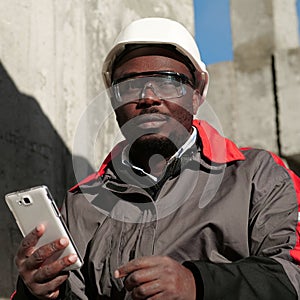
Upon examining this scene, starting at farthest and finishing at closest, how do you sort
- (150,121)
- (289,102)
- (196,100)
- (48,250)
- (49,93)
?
(289,102) → (49,93) → (196,100) → (150,121) → (48,250)

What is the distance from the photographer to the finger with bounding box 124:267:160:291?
117cm

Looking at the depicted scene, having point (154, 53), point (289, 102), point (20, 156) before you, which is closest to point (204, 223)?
point (154, 53)

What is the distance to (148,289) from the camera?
1168mm

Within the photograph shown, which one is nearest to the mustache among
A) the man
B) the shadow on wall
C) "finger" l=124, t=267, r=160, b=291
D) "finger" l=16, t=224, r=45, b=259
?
the man

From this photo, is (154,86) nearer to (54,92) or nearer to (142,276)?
(142,276)

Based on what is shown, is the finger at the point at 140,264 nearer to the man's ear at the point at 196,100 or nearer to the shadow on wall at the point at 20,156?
the man's ear at the point at 196,100

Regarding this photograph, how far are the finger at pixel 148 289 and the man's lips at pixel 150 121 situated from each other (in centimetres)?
51

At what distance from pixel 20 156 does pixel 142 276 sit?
1318 millimetres

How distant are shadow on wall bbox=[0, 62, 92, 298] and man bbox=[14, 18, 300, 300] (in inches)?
25.5

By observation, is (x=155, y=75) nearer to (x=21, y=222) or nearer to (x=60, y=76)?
(x=21, y=222)

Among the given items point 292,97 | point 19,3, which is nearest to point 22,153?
point 19,3

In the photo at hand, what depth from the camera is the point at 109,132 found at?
2.96 m

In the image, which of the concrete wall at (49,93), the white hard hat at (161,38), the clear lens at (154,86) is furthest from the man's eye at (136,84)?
the concrete wall at (49,93)

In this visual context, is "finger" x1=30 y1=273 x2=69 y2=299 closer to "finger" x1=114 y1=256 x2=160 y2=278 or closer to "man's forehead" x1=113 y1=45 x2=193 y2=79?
"finger" x1=114 y1=256 x2=160 y2=278
